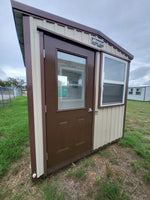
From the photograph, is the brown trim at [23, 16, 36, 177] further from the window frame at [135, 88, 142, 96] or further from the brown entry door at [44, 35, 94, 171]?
the window frame at [135, 88, 142, 96]

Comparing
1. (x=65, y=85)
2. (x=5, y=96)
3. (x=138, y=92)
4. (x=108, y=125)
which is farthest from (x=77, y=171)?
(x=138, y=92)

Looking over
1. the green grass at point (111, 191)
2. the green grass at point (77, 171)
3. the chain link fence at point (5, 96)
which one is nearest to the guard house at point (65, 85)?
the green grass at point (77, 171)

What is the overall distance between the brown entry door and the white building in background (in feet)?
46.5

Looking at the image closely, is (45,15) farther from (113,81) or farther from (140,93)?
(140,93)

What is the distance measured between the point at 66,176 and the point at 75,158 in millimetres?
322

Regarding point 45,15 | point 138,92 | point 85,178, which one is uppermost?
point 45,15

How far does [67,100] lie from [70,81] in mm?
361

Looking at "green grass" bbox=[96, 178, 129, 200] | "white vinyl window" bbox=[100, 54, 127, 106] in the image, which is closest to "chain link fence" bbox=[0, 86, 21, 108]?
"white vinyl window" bbox=[100, 54, 127, 106]

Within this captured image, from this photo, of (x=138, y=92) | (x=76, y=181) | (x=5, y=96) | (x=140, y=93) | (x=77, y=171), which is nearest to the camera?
(x=76, y=181)

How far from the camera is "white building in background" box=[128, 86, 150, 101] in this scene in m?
11.7

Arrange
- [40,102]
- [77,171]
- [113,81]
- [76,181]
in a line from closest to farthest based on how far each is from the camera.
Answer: [40,102] → [76,181] → [77,171] → [113,81]

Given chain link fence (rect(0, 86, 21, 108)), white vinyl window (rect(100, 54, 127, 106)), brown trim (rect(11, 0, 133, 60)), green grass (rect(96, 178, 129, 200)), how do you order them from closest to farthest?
brown trim (rect(11, 0, 133, 60)) < green grass (rect(96, 178, 129, 200)) < white vinyl window (rect(100, 54, 127, 106)) < chain link fence (rect(0, 86, 21, 108))

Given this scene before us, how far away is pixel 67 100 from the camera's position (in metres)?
1.50

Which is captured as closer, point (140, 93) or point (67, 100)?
point (67, 100)
